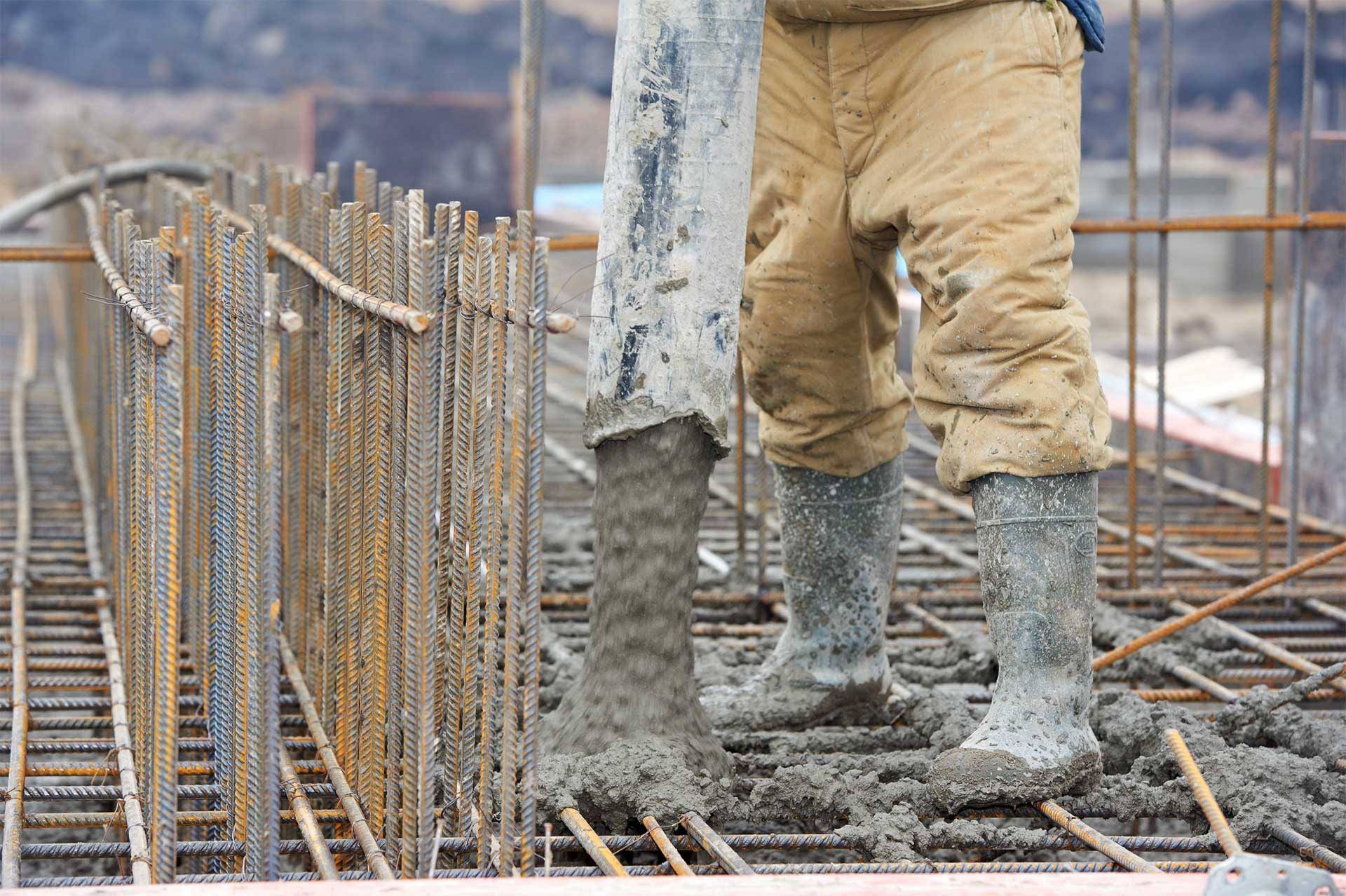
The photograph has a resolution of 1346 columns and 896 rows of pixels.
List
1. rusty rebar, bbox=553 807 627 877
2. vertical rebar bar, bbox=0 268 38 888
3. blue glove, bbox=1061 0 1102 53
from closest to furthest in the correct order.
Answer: rusty rebar, bbox=553 807 627 877, vertical rebar bar, bbox=0 268 38 888, blue glove, bbox=1061 0 1102 53

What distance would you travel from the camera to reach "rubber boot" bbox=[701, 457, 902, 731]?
3074 millimetres

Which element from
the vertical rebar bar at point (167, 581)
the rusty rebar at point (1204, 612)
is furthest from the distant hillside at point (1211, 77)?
the vertical rebar bar at point (167, 581)

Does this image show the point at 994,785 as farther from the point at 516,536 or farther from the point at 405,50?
the point at 405,50

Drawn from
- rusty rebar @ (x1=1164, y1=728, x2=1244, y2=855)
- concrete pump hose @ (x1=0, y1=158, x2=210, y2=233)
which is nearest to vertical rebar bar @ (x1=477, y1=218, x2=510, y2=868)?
rusty rebar @ (x1=1164, y1=728, x2=1244, y2=855)

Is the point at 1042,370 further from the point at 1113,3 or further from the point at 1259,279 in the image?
the point at 1113,3

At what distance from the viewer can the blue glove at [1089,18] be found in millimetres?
2766

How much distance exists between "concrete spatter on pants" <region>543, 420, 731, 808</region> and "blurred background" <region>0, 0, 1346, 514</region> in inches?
510

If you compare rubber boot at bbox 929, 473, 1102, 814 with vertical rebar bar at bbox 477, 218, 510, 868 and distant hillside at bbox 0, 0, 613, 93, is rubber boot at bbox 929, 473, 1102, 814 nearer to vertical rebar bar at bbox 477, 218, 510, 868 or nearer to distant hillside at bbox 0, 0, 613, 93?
vertical rebar bar at bbox 477, 218, 510, 868

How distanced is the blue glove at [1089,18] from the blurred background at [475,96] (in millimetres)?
12722

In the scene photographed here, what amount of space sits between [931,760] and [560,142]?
3048cm

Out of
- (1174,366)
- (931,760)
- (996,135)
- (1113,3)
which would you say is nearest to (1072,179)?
(996,135)

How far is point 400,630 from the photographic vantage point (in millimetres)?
2283

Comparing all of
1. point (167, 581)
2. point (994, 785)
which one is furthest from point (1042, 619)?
point (167, 581)

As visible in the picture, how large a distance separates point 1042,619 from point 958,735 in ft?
1.02
